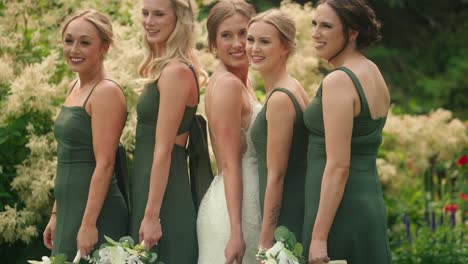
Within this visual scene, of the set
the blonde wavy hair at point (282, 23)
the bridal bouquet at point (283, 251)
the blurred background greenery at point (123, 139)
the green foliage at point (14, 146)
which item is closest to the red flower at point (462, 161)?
the blurred background greenery at point (123, 139)

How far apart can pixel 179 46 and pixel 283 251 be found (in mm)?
1482

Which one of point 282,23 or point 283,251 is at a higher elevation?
point 282,23

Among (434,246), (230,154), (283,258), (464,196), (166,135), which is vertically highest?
(166,135)

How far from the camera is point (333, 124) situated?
5.00 m

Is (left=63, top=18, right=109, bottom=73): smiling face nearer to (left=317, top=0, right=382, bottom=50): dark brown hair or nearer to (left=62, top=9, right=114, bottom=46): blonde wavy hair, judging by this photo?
(left=62, top=9, right=114, bottom=46): blonde wavy hair

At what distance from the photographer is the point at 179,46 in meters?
5.79

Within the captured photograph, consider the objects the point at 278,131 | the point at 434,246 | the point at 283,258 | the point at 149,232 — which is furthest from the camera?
the point at 434,246

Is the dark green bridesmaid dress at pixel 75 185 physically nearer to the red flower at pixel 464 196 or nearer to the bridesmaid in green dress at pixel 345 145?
the bridesmaid in green dress at pixel 345 145

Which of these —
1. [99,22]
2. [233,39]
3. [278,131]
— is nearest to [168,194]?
[278,131]

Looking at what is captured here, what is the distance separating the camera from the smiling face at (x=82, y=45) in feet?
19.2

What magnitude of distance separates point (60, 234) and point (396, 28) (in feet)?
35.1

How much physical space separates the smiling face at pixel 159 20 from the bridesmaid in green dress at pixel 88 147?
0.28 metres

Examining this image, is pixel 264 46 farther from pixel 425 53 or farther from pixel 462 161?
pixel 425 53

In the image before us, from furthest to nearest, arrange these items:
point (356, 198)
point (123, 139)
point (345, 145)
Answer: point (123, 139) → point (356, 198) → point (345, 145)
